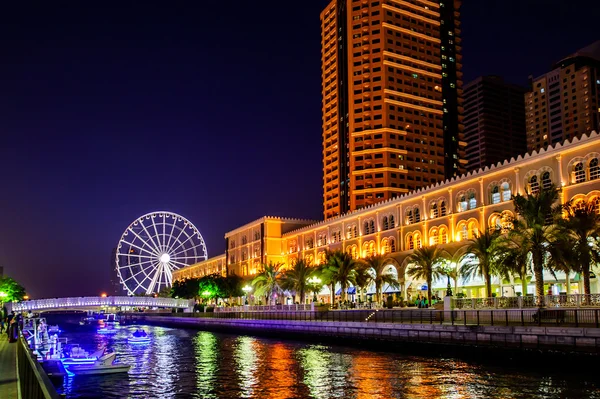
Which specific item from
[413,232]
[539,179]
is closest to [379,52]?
[413,232]

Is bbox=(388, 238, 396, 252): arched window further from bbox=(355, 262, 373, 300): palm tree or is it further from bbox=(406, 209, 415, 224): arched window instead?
bbox=(355, 262, 373, 300): palm tree

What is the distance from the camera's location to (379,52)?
14412 cm

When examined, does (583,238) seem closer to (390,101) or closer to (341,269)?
A: (341,269)

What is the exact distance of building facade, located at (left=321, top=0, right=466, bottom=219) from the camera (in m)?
141

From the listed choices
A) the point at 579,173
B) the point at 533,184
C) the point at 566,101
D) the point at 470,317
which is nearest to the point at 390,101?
the point at 566,101

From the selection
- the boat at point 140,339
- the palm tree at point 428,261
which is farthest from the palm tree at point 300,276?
the boat at point 140,339

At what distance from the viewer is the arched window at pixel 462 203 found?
68625 mm

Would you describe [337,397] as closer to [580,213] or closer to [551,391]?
[551,391]

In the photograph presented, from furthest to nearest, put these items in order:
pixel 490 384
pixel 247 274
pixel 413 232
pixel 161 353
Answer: pixel 247 274 → pixel 413 232 → pixel 161 353 → pixel 490 384

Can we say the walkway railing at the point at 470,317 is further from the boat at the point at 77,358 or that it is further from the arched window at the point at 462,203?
the boat at the point at 77,358

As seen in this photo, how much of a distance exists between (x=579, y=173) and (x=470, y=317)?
20.0m

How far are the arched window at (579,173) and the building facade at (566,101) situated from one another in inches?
4688

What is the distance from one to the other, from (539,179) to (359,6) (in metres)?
103

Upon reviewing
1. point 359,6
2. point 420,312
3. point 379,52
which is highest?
point 359,6
